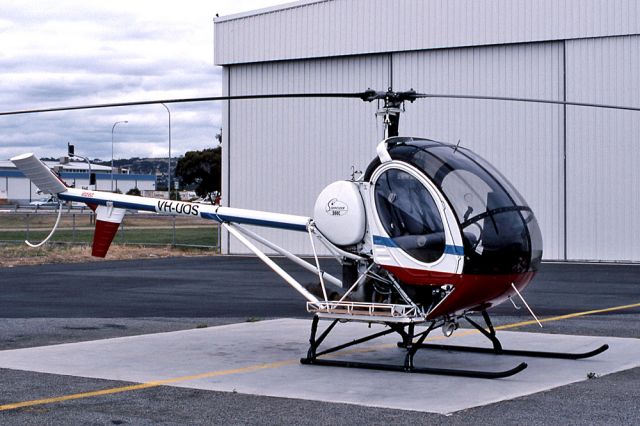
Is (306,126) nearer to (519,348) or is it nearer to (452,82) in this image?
(452,82)

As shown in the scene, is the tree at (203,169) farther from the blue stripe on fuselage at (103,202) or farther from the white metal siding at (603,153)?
the blue stripe on fuselage at (103,202)

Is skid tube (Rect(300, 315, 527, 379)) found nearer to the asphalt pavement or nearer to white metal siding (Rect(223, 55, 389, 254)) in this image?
the asphalt pavement

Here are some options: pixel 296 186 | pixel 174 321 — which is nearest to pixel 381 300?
pixel 174 321

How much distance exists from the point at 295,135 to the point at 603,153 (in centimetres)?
1082

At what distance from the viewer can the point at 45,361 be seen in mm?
11789

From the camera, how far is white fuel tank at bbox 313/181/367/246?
1123 cm

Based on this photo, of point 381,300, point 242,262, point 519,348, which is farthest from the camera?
point 242,262

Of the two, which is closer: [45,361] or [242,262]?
[45,361]

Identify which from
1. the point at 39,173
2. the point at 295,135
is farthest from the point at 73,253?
the point at 39,173

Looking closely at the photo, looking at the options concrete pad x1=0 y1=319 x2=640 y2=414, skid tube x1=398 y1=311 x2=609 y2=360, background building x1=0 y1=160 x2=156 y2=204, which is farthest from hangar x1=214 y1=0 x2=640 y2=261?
background building x1=0 y1=160 x2=156 y2=204

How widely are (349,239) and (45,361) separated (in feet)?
12.4

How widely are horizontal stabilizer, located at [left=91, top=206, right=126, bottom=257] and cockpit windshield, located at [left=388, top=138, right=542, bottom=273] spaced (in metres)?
4.43

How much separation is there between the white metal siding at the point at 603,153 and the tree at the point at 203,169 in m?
63.1

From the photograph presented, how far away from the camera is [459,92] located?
107 ft
